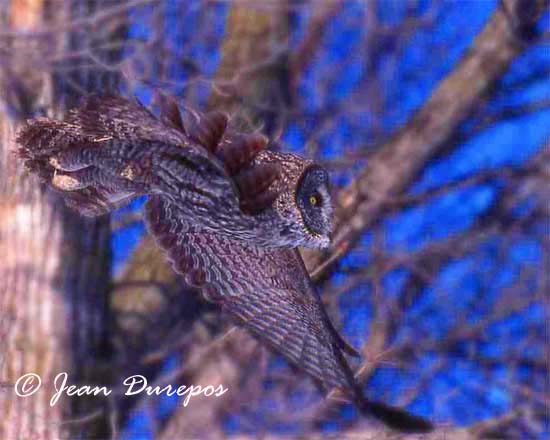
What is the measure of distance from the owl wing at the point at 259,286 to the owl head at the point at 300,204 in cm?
13

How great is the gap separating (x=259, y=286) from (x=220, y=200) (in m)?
0.44

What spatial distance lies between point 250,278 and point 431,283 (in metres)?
2.62

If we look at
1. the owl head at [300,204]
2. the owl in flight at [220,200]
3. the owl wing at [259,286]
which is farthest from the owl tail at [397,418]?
the owl head at [300,204]

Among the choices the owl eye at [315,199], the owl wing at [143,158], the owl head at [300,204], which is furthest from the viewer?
the owl eye at [315,199]

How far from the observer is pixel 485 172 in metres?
4.43

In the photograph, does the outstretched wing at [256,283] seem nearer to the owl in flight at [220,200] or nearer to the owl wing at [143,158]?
the owl in flight at [220,200]

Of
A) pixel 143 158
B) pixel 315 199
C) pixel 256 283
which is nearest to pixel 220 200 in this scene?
pixel 143 158

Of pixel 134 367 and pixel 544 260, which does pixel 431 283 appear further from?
pixel 134 367

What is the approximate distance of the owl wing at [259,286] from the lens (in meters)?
1.65

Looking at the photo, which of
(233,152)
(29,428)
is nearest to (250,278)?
(233,152)

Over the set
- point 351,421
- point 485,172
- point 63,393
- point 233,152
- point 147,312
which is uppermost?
point 485,172

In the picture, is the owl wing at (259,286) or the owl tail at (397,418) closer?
the owl tail at (397,418)

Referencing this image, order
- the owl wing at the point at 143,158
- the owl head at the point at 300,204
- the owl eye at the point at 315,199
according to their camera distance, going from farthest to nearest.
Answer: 1. the owl eye at the point at 315,199
2. the owl head at the point at 300,204
3. the owl wing at the point at 143,158

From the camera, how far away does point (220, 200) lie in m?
1.42
